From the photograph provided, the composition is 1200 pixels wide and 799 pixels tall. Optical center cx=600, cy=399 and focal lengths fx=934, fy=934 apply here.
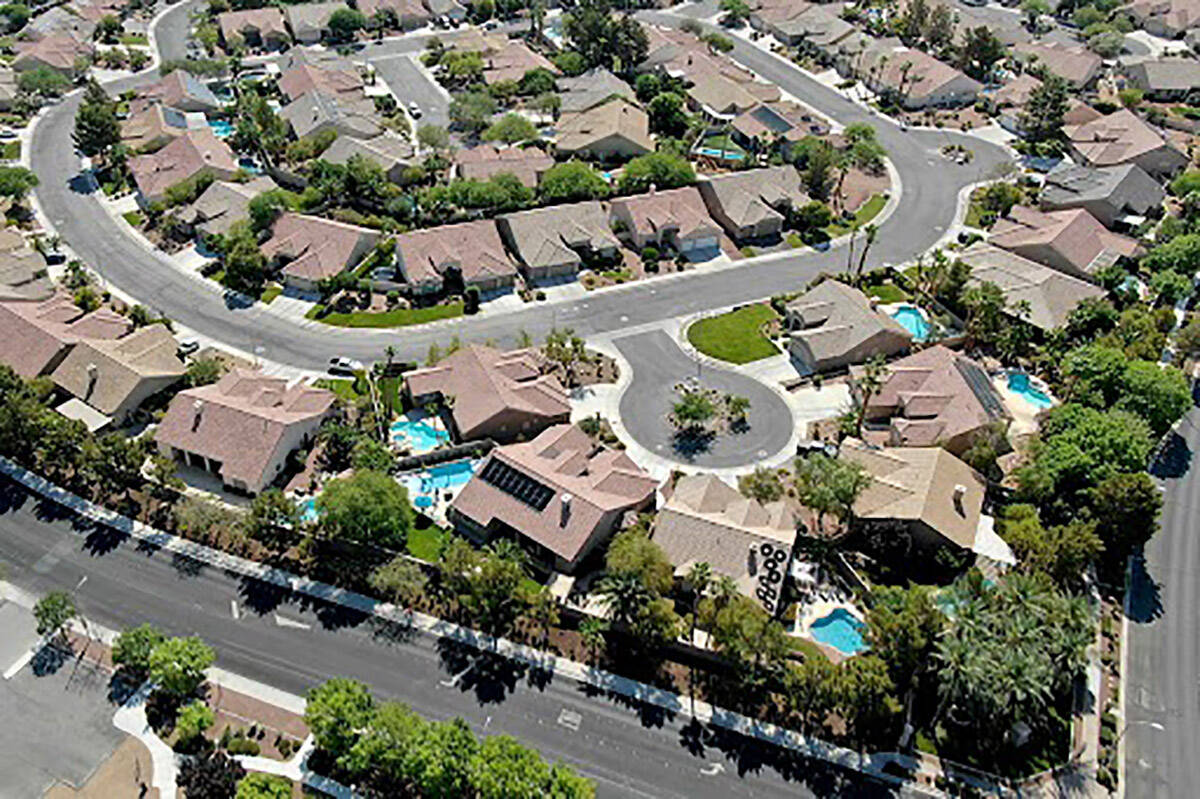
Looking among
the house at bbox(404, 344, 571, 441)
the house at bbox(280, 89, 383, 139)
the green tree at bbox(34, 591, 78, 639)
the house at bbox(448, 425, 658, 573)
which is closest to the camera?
the green tree at bbox(34, 591, 78, 639)

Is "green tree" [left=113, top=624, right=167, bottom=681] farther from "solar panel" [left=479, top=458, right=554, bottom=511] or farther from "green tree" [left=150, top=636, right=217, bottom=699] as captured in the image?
"solar panel" [left=479, top=458, right=554, bottom=511]

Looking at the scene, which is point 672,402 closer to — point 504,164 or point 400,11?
point 504,164

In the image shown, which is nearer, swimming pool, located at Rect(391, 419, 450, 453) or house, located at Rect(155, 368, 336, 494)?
house, located at Rect(155, 368, 336, 494)

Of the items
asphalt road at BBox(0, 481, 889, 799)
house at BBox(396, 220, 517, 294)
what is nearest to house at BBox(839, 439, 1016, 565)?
asphalt road at BBox(0, 481, 889, 799)

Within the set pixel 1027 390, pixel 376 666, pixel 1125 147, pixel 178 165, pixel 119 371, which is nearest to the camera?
pixel 376 666

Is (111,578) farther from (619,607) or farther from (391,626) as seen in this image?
(619,607)

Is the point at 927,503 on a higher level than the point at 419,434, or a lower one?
higher

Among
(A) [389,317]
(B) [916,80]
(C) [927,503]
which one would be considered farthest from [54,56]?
(C) [927,503]
